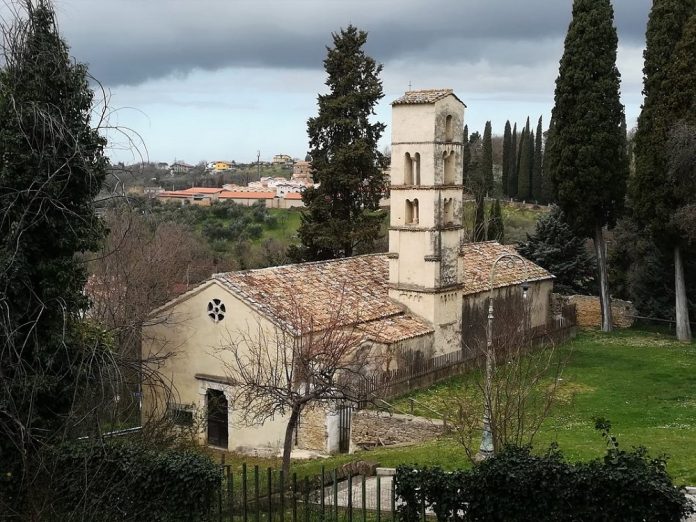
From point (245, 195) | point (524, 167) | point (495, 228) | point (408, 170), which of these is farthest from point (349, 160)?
point (245, 195)

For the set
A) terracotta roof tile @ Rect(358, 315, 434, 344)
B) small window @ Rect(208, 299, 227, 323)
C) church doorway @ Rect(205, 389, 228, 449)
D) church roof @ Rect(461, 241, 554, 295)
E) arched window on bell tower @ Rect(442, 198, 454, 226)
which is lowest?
church doorway @ Rect(205, 389, 228, 449)

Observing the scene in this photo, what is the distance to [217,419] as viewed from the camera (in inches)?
896

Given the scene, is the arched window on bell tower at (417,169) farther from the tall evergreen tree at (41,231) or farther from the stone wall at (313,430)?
the tall evergreen tree at (41,231)

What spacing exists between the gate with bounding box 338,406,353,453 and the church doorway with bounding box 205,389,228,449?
3.93 metres

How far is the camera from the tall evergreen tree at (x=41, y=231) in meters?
11.6

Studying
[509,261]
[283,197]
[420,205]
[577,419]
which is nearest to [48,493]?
[577,419]

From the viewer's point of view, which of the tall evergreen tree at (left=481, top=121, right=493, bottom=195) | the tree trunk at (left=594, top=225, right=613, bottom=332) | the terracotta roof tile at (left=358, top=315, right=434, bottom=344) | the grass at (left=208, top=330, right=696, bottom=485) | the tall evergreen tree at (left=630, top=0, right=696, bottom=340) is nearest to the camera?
the grass at (left=208, top=330, right=696, bottom=485)

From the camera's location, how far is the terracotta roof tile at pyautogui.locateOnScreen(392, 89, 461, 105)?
25141 mm

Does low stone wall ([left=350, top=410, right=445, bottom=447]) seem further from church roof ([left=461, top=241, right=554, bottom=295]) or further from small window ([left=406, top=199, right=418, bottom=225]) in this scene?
church roof ([left=461, top=241, right=554, bottom=295])

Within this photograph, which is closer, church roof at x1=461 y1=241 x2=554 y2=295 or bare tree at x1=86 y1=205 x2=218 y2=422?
bare tree at x1=86 y1=205 x2=218 y2=422

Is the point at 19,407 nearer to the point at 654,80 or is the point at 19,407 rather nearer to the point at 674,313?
the point at 654,80

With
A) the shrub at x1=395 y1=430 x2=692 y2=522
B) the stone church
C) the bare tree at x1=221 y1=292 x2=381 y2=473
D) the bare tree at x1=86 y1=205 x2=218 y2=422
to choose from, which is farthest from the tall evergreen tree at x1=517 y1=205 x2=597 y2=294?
the shrub at x1=395 y1=430 x2=692 y2=522

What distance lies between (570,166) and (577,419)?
591 inches

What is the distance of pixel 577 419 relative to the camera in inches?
802
